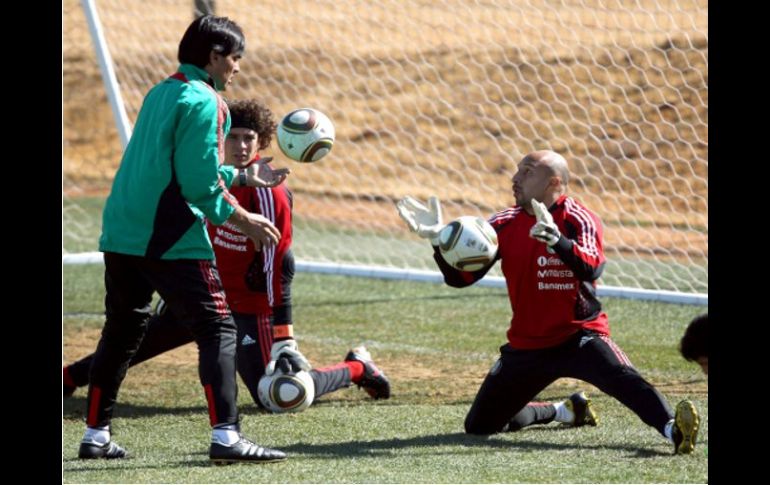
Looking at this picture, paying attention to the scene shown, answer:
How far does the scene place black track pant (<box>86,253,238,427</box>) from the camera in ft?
17.5

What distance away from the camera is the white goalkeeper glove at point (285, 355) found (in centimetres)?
676

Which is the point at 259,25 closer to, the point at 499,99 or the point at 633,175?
the point at 499,99

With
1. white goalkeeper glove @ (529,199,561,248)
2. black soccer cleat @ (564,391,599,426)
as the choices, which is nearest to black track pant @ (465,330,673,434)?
black soccer cleat @ (564,391,599,426)

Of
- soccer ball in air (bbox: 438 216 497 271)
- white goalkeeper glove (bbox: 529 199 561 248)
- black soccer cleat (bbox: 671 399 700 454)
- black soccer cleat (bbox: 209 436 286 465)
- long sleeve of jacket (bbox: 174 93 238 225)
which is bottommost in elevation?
black soccer cleat (bbox: 209 436 286 465)

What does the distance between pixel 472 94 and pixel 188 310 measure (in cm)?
1170

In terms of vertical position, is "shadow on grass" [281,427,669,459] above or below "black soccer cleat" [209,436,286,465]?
below

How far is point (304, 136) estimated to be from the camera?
676 centimetres

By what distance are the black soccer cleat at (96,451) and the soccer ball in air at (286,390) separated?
44.1 inches

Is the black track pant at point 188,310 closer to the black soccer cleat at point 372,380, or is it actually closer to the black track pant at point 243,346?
the black track pant at point 243,346

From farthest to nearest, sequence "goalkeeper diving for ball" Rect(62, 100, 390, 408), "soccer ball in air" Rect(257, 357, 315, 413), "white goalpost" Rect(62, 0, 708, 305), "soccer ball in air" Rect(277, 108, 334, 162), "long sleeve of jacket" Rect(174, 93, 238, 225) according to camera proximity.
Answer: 1. "white goalpost" Rect(62, 0, 708, 305)
2. "goalkeeper diving for ball" Rect(62, 100, 390, 408)
3. "soccer ball in air" Rect(277, 108, 334, 162)
4. "soccer ball in air" Rect(257, 357, 315, 413)
5. "long sleeve of jacket" Rect(174, 93, 238, 225)

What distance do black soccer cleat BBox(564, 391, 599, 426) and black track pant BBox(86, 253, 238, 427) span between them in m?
1.77

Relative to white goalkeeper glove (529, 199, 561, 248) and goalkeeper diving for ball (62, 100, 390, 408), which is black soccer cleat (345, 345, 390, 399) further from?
white goalkeeper glove (529, 199, 561, 248)

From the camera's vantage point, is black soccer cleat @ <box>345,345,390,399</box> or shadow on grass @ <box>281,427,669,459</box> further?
black soccer cleat @ <box>345,345,390,399</box>
